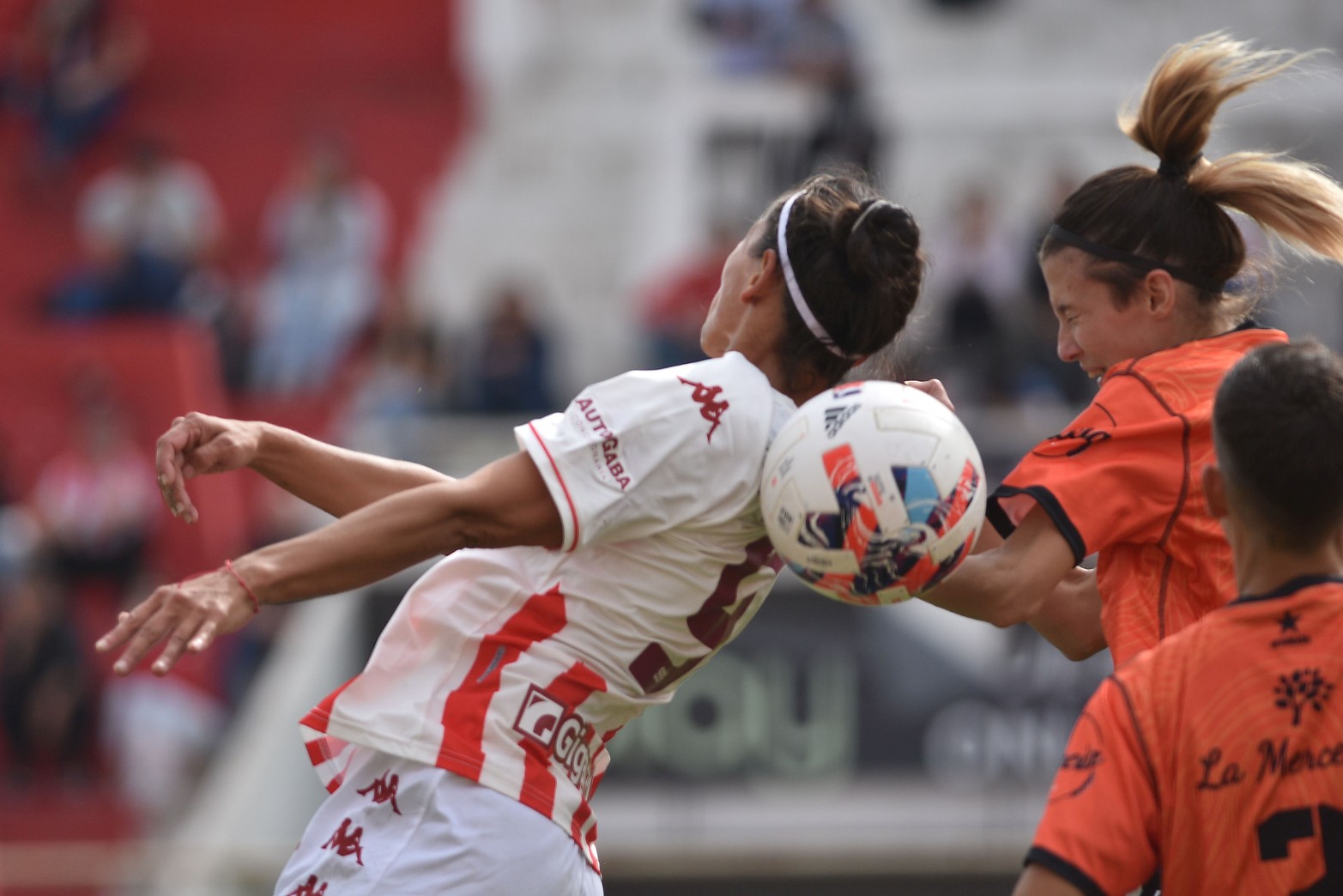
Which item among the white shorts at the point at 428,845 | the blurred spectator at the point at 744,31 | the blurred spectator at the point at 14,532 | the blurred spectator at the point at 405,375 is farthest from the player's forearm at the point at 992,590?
the blurred spectator at the point at 744,31

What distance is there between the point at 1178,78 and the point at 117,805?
871 centimetres

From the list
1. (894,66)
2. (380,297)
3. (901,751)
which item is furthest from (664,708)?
(894,66)

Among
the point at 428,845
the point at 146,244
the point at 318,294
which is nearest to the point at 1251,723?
the point at 428,845

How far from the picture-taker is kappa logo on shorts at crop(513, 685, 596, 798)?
3.26 meters

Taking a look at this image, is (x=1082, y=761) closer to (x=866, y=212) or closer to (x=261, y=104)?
(x=866, y=212)

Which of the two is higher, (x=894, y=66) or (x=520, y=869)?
(x=894, y=66)

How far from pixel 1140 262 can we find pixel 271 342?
1086 centimetres

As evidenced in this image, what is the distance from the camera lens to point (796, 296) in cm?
331

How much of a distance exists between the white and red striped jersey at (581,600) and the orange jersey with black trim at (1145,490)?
0.52 m

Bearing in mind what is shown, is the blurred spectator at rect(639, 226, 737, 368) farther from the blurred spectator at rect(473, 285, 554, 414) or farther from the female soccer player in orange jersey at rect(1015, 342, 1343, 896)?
the female soccer player in orange jersey at rect(1015, 342, 1343, 896)

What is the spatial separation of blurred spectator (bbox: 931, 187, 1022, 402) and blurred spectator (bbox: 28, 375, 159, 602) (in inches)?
201

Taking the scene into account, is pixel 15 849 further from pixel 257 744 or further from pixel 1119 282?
pixel 1119 282

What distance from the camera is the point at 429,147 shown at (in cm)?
1716

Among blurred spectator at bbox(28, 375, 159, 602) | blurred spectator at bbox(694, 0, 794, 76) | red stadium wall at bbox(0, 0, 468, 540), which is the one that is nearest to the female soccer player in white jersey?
blurred spectator at bbox(28, 375, 159, 602)
